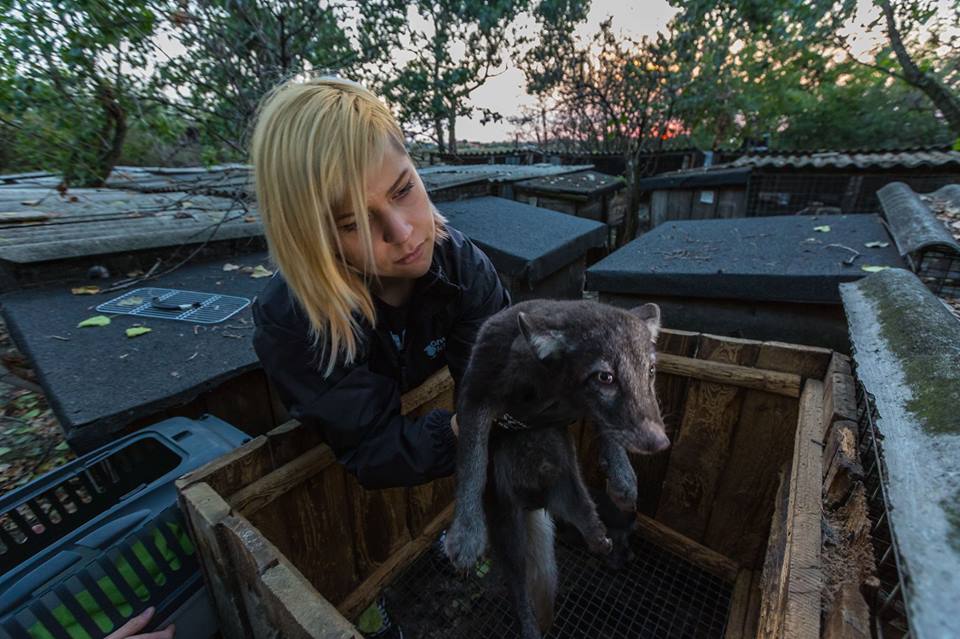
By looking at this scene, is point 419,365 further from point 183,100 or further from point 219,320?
point 183,100

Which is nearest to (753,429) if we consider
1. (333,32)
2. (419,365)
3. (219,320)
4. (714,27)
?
(419,365)

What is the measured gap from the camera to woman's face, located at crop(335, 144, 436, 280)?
174 centimetres

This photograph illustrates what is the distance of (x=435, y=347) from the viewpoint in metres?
2.62

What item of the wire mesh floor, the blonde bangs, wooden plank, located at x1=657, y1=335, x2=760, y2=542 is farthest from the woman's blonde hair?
wooden plank, located at x1=657, y1=335, x2=760, y2=542

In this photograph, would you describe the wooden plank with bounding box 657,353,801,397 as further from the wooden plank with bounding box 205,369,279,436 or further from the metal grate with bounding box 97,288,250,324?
the metal grate with bounding box 97,288,250,324

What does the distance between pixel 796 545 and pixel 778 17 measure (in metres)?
14.7

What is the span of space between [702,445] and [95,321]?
14.3ft

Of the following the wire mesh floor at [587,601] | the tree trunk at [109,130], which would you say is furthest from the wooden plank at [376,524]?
the tree trunk at [109,130]

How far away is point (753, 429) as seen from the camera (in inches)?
110

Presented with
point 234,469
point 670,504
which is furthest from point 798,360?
point 234,469

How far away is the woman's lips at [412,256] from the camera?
186 centimetres

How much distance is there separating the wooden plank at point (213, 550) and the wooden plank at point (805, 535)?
6.24ft

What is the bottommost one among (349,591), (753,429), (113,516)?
(349,591)

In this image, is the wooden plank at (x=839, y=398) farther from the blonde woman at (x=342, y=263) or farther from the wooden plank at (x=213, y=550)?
the wooden plank at (x=213, y=550)
